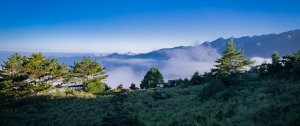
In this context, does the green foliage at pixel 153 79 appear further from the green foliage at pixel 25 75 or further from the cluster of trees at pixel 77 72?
the green foliage at pixel 25 75

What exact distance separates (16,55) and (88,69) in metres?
15.5

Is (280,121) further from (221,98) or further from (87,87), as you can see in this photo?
(87,87)

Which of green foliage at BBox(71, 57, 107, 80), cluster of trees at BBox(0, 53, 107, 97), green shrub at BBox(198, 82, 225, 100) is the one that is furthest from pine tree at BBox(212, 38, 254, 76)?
cluster of trees at BBox(0, 53, 107, 97)

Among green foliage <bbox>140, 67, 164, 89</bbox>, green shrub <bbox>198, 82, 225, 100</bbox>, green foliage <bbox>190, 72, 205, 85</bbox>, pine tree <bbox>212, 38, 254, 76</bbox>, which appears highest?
pine tree <bbox>212, 38, 254, 76</bbox>

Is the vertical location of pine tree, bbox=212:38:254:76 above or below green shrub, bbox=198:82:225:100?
above

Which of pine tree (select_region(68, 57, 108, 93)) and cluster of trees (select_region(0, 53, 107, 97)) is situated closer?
cluster of trees (select_region(0, 53, 107, 97))

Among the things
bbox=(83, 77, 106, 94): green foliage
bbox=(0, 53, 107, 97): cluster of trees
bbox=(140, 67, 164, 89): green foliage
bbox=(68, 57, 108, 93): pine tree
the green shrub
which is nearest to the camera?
the green shrub

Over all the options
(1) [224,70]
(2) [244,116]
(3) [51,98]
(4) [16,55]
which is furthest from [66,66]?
(2) [244,116]

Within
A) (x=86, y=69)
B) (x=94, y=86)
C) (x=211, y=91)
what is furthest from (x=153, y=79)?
(x=211, y=91)

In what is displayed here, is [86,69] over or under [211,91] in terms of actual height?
over

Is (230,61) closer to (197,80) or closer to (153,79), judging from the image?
(197,80)

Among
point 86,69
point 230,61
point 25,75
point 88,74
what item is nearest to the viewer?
point 25,75

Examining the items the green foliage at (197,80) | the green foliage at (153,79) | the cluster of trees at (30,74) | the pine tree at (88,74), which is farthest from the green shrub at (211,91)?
the green foliage at (153,79)

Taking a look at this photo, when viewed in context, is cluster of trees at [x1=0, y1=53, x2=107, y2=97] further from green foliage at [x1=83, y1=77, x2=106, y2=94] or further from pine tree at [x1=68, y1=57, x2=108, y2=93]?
green foliage at [x1=83, y1=77, x2=106, y2=94]
